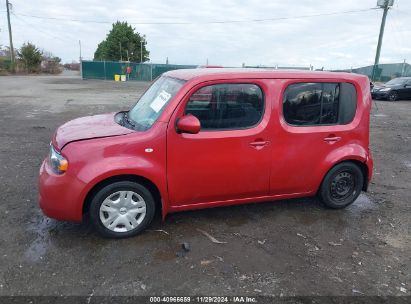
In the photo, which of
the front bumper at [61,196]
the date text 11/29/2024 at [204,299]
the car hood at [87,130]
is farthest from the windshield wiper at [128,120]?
the date text 11/29/2024 at [204,299]

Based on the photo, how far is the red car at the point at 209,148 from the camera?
11.3 feet

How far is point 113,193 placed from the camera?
139 inches

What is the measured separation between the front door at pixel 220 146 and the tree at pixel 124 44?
5823cm

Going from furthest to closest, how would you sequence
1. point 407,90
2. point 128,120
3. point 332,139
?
1. point 407,90
2. point 332,139
3. point 128,120

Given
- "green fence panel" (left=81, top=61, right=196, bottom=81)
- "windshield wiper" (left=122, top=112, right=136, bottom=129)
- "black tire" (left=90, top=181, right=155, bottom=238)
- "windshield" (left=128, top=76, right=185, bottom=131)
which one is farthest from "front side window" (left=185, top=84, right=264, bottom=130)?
"green fence panel" (left=81, top=61, right=196, bottom=81)

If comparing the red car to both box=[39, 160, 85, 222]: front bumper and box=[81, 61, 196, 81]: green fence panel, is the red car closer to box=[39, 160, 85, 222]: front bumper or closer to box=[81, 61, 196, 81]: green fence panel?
box=[39, 160, 85, 222]: front bumper

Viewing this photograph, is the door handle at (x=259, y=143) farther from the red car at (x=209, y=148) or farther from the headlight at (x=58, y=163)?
the headlight at (x=58, y=163)

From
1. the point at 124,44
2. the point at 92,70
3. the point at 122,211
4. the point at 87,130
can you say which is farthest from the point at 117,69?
the point at 122,211

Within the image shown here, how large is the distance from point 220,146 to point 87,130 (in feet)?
4.77

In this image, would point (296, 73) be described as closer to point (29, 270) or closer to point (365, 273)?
point (365, 273)

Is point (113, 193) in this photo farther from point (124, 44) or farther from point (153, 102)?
point (124, 44)

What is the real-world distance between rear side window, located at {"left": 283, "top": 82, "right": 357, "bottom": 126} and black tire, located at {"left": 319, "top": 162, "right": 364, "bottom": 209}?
24.6 inches

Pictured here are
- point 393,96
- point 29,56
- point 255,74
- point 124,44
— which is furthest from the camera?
point 124,44

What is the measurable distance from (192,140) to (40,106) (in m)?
11.7
